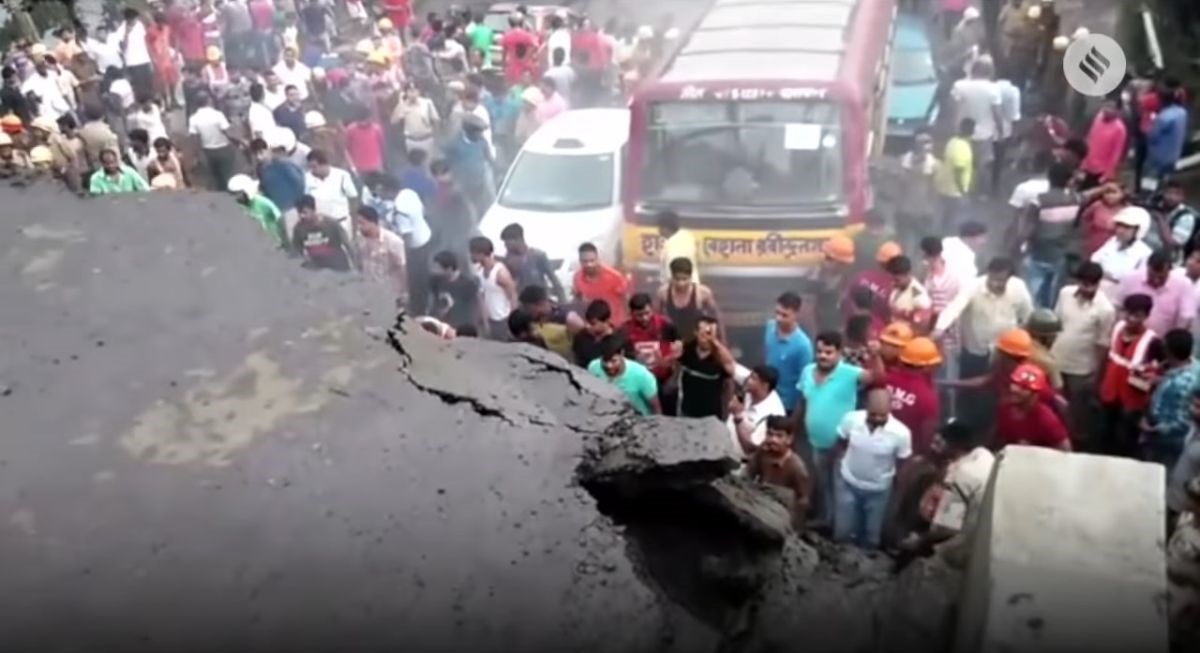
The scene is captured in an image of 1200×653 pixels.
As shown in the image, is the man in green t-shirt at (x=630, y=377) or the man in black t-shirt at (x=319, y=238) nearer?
the man in green t-shirt at (x=630, y=377)

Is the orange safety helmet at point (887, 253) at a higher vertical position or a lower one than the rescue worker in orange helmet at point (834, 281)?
higher

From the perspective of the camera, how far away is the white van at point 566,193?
10617mm

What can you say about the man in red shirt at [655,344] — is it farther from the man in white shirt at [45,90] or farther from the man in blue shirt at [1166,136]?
the man in white shirt at [45,90]

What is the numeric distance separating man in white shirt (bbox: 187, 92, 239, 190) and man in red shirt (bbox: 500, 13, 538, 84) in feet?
11.3

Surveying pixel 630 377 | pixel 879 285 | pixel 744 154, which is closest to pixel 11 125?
pixel 744 154

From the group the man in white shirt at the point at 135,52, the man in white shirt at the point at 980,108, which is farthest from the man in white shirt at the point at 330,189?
the man in white shirt at the point at 135,52

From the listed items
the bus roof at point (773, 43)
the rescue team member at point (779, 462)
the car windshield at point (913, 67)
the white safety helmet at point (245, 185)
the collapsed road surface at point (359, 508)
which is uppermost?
the collapsed road surface at point (359, 508)

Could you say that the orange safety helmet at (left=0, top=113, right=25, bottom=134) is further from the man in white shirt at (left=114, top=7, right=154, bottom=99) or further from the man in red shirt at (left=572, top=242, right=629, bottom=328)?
the man in red shirt at (left=572, top=242, right=629, bottom=328)

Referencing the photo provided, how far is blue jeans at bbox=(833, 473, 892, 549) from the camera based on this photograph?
653 centimetres

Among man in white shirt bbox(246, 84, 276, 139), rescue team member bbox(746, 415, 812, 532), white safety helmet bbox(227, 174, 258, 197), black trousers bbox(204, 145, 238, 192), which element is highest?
rescue team member bbox(746, 415, 812, 532)

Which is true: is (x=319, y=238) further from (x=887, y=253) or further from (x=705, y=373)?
(x=887, y=253)

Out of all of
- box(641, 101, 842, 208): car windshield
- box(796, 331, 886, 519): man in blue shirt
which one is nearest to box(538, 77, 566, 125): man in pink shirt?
box(641, 101, 842, 208): car windshield

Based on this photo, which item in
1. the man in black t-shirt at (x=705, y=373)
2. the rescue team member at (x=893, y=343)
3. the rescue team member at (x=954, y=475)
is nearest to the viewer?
the rescue team member at (x=954, y=475)

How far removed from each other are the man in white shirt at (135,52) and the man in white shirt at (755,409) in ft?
34.2
